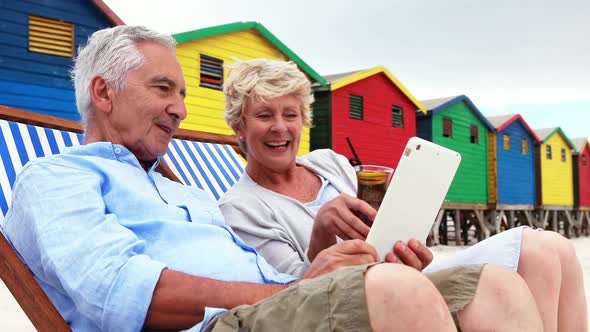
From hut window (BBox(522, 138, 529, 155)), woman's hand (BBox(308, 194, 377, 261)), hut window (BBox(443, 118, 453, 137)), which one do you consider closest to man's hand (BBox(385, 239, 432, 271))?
woman's hand (BBox(308, 194, 377, 261))

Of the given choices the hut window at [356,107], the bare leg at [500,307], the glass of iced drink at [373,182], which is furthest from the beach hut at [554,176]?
the bare leg at [500,307]

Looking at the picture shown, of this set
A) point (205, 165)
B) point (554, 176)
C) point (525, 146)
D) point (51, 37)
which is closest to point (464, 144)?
point (525, 146)

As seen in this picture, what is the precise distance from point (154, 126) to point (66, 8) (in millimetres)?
9327

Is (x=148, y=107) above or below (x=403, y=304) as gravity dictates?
above

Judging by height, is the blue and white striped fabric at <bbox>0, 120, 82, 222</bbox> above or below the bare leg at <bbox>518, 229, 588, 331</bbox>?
above

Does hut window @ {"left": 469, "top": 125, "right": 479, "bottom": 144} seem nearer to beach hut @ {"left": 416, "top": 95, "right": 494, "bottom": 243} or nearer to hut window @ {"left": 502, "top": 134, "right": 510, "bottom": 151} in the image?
beach hut @ {"left": 416, "top": 95, "right": 494, "bottom": 243}

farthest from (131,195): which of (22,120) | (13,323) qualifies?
(13,323)

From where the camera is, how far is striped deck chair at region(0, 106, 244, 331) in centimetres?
165

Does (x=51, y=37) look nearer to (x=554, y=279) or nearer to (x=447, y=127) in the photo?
(x=554, y=279)

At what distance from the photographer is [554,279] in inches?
73.0

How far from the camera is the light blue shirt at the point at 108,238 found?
153 centimetres

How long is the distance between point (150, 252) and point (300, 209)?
0.91 metres

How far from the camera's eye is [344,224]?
1945 mm

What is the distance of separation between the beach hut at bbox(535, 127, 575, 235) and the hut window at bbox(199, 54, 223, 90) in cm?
1695
